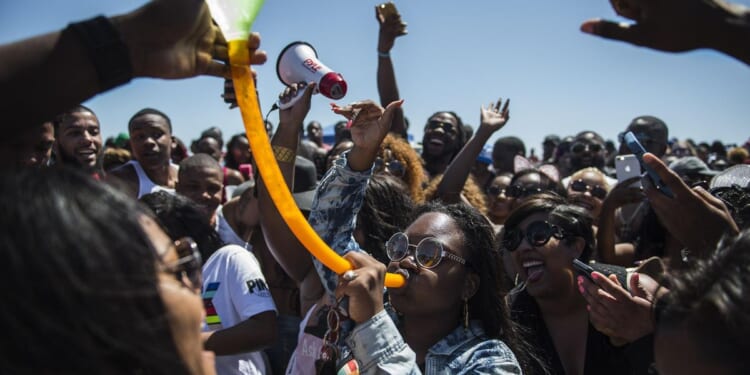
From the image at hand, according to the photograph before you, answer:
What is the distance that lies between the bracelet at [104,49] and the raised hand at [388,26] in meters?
4.07

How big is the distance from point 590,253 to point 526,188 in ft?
4.15

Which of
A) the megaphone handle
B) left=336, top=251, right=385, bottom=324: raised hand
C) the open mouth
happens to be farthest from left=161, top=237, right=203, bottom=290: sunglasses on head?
the open mouth

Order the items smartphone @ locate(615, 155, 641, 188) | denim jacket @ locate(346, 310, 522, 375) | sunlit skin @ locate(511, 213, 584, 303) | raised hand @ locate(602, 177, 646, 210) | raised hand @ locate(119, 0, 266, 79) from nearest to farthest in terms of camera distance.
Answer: raised hand @ locate(119, 0, 266, 79) → denim jacket @ locate(346, 310, 522, 375) → sunlit skin @ locate(511, 213, 584, 303) → raised hand @ locate(602, 177, 646, 210) → smartphone @ locate(615, 155, 641, 188)

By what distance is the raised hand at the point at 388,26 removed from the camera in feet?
16.8

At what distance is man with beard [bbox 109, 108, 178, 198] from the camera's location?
4.91m

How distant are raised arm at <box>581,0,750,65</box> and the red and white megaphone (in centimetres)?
124

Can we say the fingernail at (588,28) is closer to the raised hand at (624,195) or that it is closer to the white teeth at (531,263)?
the white teeth at (531,263)

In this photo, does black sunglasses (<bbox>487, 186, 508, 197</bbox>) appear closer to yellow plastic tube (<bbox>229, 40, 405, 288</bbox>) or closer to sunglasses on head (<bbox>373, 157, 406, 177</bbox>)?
sunglasses on head (<bbox>373, 157, 406, 177</bbox>)

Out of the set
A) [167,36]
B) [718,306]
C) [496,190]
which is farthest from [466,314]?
[496,190]

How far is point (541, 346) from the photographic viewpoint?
3154 millimetres

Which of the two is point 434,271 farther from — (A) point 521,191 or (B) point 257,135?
(A) point 521,191

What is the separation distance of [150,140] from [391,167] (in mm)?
1870

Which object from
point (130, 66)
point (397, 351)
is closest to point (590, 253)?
point (397, 351)

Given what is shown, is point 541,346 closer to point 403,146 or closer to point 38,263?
point 403,146
